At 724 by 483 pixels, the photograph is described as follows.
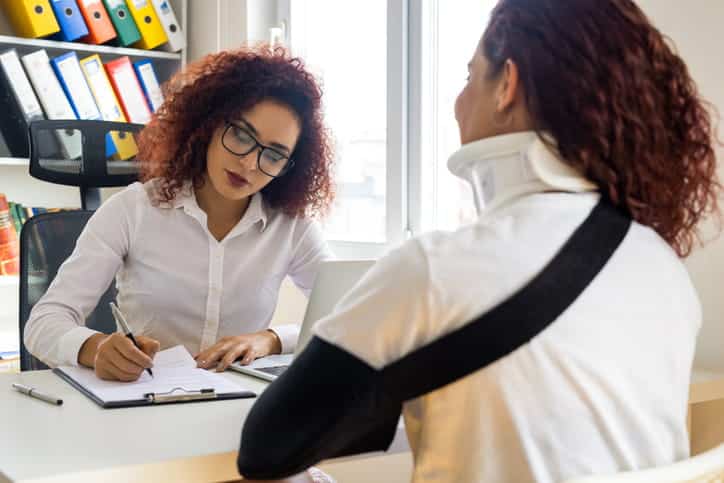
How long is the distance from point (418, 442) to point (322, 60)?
231 centimetres

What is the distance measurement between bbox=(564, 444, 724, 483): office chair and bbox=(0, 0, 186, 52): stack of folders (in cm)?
285

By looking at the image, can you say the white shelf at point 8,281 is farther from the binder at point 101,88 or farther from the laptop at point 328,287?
the laptop at point 328,287

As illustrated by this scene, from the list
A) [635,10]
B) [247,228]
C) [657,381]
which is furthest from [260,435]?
[247,228]

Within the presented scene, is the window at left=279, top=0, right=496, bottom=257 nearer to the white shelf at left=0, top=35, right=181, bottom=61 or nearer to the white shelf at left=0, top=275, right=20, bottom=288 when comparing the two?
the white shelf at left=0, top=35, right=181, bottom=61

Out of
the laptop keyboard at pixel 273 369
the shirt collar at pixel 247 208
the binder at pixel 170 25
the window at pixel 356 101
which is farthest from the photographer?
the binder at pixel 170 25

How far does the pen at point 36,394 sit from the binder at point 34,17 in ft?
6.53

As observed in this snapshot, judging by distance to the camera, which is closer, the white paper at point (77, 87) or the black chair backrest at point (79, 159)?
the black chair backrest at point (79, 159)

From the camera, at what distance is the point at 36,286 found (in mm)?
2279

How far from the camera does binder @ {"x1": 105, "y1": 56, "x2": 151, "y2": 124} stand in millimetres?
3318

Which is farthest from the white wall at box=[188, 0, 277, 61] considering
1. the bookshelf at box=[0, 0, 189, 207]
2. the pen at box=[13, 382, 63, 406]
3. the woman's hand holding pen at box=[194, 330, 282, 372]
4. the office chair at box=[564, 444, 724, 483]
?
the office chair at box=[564, 444, 724, 483]

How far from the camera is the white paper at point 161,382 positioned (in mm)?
1433

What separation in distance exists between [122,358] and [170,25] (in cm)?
224

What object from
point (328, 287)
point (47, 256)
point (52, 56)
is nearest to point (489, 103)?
point (328, 287)

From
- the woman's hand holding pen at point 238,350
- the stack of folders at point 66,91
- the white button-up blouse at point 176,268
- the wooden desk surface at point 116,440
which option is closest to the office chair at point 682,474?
the wooden desk surface at point 116,440
